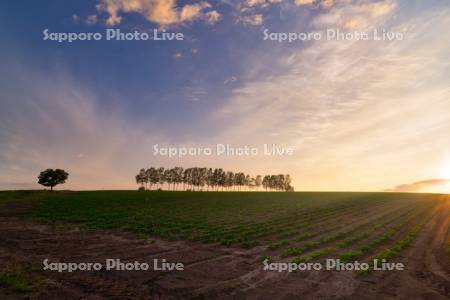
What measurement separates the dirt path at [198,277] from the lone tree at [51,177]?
3478 inches

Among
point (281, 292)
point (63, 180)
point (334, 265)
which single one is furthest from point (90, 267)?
point (63, 180)

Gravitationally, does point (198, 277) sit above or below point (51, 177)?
below

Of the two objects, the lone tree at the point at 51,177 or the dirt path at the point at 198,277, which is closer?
the dirt path at the point at 198,277

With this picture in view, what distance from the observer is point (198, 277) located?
49.2 feet

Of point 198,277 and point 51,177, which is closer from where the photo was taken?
point 198,277

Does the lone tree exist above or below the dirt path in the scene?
above

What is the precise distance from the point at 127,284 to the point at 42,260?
6.68m

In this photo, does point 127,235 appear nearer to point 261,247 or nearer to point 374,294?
point 261,247

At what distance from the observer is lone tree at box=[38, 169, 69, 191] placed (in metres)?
100

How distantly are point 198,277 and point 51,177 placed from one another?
10258 centimetres

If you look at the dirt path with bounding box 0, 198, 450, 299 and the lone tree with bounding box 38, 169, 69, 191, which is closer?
the dirt path with bounding box 0, 198, 450, 299

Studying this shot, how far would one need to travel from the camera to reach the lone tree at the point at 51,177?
10000 centimetres

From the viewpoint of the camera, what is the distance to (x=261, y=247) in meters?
22.4

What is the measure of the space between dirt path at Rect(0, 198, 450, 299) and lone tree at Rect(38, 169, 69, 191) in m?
88.3
